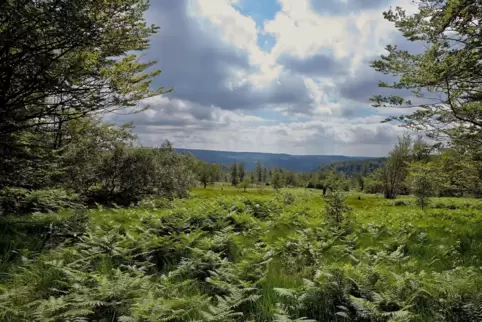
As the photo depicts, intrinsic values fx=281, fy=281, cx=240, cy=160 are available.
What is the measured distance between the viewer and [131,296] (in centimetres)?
422

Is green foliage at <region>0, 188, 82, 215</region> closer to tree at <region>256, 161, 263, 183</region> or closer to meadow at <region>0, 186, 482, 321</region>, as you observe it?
meadow at <region>0, 186, 482, 321</region>

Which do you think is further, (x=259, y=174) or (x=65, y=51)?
(x=259, y=174)

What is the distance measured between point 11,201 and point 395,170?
66.9 meters

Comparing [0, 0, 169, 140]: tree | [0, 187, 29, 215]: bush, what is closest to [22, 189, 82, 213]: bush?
[0, 187, 29, 215]: bush

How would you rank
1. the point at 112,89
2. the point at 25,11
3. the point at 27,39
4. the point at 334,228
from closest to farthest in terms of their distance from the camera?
the point at 25,11, the point at 27,39, the point at 334,228, the point at 112,89

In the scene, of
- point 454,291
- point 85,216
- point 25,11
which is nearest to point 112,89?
point 25,11

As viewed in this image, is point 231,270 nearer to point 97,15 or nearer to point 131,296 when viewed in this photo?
point 131,296

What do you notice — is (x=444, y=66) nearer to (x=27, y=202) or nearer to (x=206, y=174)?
(x=27, y=202)

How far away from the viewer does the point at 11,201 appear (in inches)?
430

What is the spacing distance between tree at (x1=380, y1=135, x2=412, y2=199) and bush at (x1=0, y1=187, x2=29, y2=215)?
204 ft

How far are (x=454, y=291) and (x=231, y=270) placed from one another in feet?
11.0

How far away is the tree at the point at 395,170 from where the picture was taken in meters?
58.5

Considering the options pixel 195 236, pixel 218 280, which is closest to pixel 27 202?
pixel 195 236

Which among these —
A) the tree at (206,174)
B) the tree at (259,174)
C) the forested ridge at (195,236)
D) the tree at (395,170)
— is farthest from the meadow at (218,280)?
the tree at (259,174)
